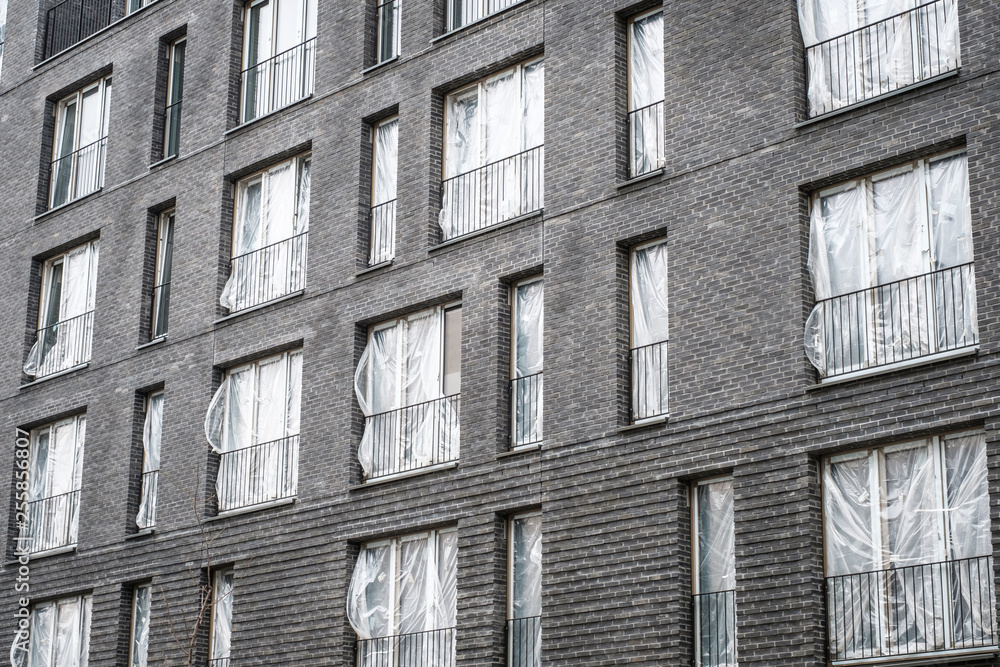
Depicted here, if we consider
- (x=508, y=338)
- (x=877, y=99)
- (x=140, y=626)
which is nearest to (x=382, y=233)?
(x=508, y=338)

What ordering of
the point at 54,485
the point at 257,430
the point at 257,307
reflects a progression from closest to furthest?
the point at 257,430 < the point at 257,307 < the point at 54,485

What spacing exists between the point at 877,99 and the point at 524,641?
9.30 m

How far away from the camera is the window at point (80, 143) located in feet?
114

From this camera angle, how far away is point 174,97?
110 ft

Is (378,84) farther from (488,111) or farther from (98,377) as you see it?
(98,377)

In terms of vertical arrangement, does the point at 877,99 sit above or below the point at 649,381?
above

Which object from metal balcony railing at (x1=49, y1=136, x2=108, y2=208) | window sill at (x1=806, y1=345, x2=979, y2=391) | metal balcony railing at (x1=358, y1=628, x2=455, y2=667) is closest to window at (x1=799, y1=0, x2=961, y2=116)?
window sill at (x1=806, y1=345, x2=979, y2=391)

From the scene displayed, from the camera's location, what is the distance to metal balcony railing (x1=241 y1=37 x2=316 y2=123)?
100ft

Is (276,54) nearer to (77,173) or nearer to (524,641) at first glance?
(77,173)

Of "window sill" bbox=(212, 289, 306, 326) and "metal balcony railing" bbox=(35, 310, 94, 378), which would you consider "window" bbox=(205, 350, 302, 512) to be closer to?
"window sill" bbox=(212, 289, 306, 326)

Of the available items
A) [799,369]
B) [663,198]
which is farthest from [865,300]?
[663,198]

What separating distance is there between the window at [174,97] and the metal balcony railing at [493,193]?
313 inches

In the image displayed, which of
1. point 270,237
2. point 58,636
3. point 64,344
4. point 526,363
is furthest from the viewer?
point 64,344

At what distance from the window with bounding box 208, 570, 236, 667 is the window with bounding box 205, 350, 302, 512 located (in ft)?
4.24
